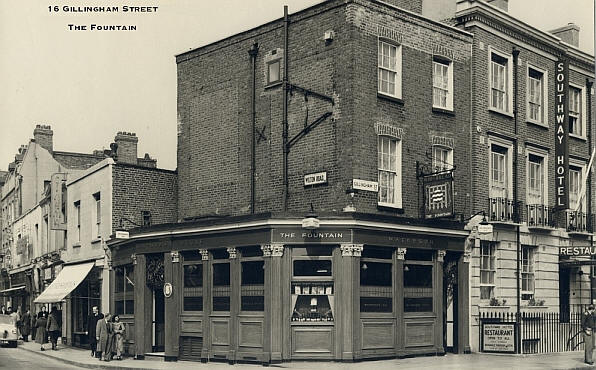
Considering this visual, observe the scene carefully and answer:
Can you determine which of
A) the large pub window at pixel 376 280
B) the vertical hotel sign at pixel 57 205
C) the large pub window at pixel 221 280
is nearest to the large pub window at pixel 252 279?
the large pub window at pixel 221 280

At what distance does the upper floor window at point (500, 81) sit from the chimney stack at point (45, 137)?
26909mm

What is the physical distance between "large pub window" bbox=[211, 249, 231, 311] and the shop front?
1.2 inches

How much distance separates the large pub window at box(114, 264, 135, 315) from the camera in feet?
81.9

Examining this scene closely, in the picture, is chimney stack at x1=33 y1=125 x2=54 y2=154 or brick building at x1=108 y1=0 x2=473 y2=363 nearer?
brick building at x1=108 y1=0 x2=473 y2=363

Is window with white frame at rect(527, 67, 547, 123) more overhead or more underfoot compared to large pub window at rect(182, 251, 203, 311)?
more overhead

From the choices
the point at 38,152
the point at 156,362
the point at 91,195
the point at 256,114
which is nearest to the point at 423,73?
the point at 256,114

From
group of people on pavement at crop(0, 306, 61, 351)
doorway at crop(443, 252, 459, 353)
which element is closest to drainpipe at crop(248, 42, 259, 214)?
doorway at crop(443, 252, 459, 353)

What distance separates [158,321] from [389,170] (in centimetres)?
868

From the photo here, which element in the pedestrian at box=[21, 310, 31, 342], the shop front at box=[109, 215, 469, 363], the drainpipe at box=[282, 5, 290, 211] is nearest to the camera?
the shop front at box=[109, 215, 469, 363]

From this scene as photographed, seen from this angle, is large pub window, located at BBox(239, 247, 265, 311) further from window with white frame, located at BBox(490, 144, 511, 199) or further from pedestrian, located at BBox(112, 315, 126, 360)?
window with white frame, located at BBox(490, 144, 511, 199)

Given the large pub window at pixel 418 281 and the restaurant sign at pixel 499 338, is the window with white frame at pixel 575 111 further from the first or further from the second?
the large pub window at pixel 418 281

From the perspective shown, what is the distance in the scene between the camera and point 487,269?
81.0ft

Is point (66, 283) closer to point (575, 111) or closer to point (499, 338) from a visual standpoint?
point (499, 338)

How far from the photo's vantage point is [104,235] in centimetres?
2758
